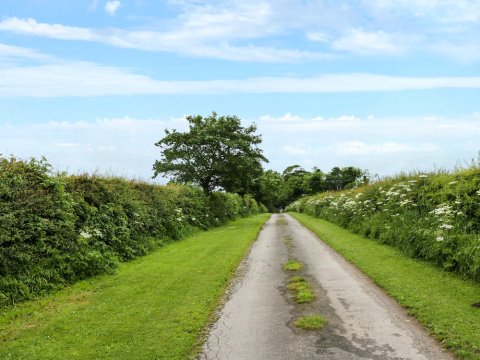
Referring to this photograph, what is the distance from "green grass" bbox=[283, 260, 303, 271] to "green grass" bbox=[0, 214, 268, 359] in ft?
6.28

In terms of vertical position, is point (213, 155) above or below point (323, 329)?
above

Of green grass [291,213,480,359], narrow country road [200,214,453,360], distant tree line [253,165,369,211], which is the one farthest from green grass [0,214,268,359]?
distant tree line [253,165,369,211]

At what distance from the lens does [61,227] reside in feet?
37.2

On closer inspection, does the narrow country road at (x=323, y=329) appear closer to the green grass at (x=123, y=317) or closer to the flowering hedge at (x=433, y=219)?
the green grass at (x=123, y=317)

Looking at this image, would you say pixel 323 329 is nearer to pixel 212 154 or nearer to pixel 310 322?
pixel 310 322

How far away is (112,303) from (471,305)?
7.54m

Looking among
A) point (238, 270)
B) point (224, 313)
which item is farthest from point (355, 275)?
point (224, 313)

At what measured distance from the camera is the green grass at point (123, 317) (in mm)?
6520

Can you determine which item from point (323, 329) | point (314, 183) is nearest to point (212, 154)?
point (323, 329)

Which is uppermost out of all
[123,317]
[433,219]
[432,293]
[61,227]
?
[433,219]

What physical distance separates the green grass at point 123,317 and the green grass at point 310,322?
5.77 ft

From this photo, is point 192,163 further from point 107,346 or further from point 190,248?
point 107,346

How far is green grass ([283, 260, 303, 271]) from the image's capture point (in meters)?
12.9

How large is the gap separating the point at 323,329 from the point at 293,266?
5.98m
